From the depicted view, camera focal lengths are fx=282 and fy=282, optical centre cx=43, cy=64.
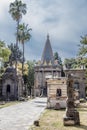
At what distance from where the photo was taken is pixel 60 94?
115 feet

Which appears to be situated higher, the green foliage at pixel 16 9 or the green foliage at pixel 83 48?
the green foliage at pixel 16 9

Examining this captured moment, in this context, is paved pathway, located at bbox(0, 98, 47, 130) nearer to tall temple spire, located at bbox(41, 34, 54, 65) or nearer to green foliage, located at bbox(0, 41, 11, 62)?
green foliage, located at bbox(0, 41, 11, 62)

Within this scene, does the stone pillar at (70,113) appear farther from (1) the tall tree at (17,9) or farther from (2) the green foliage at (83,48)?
(1) the tall tree at (17,9)

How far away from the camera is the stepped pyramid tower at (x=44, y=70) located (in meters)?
82.1

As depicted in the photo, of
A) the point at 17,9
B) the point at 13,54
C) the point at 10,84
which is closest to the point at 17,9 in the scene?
the point at 17,9

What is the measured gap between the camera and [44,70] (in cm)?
8581

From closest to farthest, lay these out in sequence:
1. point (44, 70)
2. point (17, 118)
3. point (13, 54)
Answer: point (17, 118) < point (44, 70) < point (13, 54)

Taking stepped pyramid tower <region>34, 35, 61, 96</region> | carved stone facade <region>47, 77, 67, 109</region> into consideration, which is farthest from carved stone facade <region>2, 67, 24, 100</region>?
stepped pyramid tower <region>34, 35, 61, 96</region>

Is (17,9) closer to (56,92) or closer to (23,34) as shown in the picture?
(23,34)

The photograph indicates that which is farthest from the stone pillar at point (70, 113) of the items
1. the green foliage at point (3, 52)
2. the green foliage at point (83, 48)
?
the green foliage at point (3, 52)

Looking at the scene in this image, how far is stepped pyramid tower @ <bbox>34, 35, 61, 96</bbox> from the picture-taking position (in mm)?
82125

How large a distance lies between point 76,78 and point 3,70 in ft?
66.5

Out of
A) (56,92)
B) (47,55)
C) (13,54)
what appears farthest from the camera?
(13,54)

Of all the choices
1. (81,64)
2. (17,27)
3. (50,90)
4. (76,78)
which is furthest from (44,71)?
(81,64)
